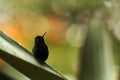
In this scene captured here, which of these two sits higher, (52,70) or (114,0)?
(114,0)

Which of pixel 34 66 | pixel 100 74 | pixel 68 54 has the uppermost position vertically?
pixel 68 54

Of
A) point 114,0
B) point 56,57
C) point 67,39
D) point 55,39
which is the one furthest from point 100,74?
point 67,39

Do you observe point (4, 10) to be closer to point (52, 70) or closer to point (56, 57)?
point (56, 57)

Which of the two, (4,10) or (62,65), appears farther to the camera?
(4,10)

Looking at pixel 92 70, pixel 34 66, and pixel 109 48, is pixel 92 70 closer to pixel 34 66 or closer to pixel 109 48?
pixel 109 48

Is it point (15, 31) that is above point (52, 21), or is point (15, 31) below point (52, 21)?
below

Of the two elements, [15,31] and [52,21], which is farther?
[52,21]

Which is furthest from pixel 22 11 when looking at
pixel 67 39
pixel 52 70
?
pixel 52 70

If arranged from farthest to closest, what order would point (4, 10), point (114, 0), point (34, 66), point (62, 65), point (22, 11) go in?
1. point (22, 11)
2. point (4, 10)
3. point (62, 65)
4. point (114, 0)
5. point (34, 66)

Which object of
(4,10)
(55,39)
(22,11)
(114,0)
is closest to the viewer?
(114,0)
